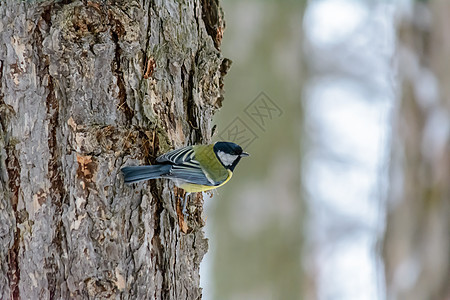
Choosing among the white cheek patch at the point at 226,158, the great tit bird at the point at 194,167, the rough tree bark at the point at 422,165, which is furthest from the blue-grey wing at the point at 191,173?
the rough tree bark at the point at 422,165

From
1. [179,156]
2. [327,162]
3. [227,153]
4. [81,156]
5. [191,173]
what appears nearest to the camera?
[81,156]

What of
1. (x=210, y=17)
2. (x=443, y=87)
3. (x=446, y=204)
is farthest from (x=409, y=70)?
(x=210, y=17)

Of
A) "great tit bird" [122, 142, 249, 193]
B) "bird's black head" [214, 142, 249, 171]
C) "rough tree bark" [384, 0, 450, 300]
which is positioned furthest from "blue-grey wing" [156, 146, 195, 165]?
"rough tree bark" [384, 0, 450, 300]

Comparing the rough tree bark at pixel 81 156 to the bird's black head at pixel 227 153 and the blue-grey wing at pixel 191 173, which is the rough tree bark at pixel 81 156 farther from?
the bird's black head at pixel 227 153

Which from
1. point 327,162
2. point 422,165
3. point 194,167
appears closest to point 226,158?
point 194,167

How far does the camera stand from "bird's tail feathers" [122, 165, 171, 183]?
1.51 meters

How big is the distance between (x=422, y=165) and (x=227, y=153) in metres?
1.02

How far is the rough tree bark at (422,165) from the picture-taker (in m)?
2.48

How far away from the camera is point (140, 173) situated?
152 centimetres

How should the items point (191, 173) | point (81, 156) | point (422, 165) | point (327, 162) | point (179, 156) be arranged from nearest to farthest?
1. point (81, 156)
2. point (179, 156)
3. point (191, 173)
4. point (422, 165)
5. point (327, 162)

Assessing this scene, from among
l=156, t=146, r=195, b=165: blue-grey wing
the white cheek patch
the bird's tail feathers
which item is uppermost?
the white cheek patch

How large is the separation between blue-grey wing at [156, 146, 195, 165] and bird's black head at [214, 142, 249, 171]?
0.86ft

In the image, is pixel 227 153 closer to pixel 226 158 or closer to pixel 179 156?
pixel 226 158

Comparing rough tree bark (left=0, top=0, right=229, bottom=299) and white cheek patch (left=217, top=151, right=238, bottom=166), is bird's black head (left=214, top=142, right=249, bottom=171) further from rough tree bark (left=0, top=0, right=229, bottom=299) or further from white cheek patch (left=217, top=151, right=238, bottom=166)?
rough tree bark (left=0, top=0, right=229, bottom=299)
